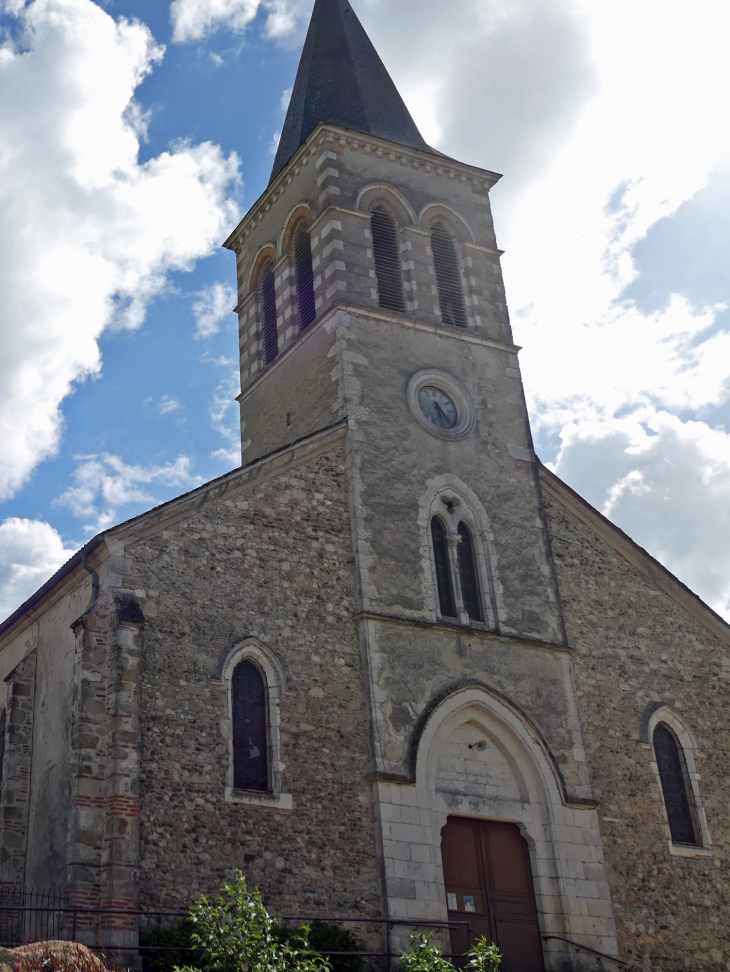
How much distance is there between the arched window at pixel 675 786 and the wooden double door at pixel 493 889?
3.30 metres

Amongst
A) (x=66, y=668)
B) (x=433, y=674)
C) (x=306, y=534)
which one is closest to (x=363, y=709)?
(x=433, y=674)

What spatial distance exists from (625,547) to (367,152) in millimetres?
10161

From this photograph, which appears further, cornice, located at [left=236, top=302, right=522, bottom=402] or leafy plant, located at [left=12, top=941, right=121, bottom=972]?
cornice, located at [left=236, top=302, right=522, bottom=402]

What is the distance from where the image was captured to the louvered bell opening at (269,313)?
80.7ft

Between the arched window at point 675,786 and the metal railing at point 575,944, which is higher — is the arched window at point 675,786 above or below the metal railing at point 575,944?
above

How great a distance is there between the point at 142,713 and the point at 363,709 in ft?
12.2

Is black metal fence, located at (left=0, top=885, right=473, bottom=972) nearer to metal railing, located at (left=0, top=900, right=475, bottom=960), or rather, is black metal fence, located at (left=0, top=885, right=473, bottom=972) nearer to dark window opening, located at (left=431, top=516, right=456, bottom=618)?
metal railing, located at (left=0, top=900, right=475, bottom=960)

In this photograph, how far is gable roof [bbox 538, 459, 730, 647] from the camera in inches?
862

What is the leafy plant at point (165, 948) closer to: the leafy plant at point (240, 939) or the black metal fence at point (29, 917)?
the black metal fence at point (29, 917)

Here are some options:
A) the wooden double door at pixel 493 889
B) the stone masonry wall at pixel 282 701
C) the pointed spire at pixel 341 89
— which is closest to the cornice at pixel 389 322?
the stone masonry wall at pixel 282 701

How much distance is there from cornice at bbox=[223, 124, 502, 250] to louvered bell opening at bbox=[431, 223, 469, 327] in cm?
147

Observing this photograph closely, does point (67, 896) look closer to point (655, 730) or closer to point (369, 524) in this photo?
point (369, 524)

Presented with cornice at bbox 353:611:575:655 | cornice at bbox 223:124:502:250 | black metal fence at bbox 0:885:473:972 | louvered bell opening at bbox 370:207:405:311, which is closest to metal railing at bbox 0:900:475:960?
black metal fence at bbox 0:885:473:972

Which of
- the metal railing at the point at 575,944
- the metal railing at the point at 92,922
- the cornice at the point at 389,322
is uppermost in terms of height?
the cornice at the point at 389,322
